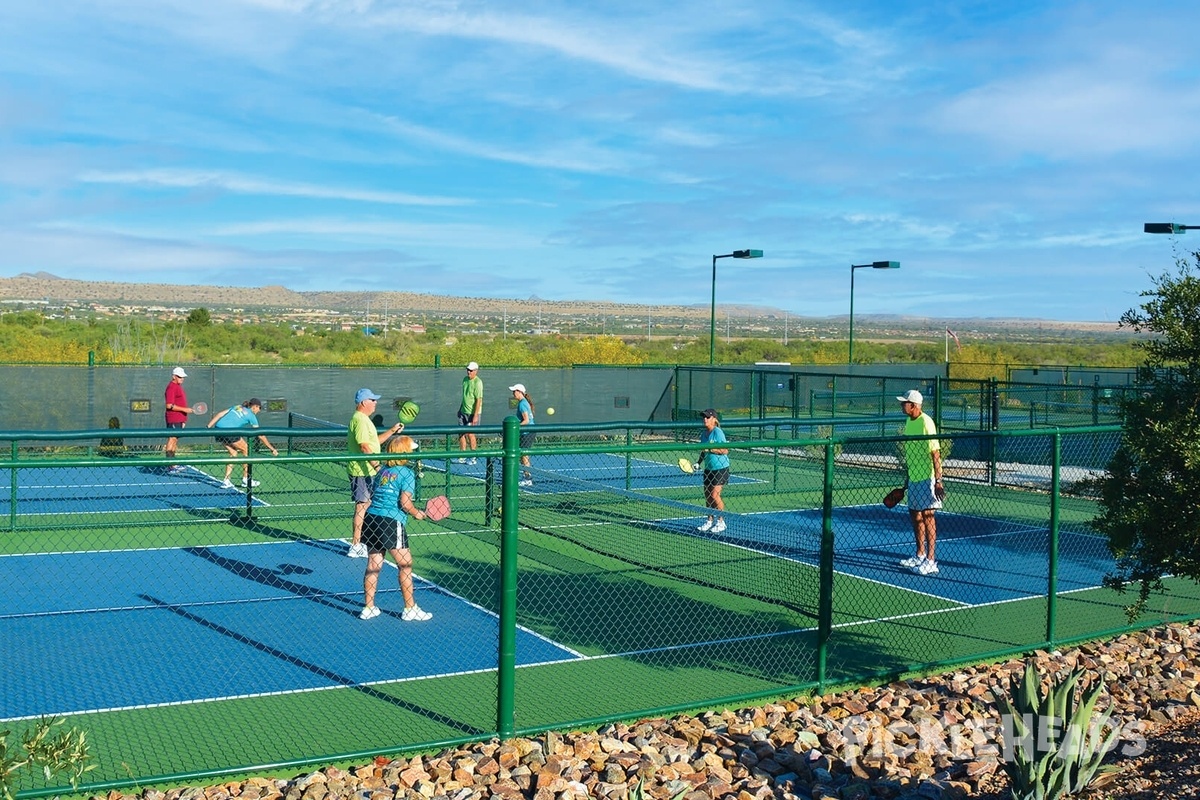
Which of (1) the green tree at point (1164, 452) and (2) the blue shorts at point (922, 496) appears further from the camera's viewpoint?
(2) the blue shorts at point (922, 496)

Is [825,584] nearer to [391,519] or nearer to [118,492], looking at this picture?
[391,519]

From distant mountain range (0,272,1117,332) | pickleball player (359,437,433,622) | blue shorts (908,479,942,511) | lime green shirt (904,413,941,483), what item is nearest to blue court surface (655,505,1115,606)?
blue shorts (908,479,942,511)

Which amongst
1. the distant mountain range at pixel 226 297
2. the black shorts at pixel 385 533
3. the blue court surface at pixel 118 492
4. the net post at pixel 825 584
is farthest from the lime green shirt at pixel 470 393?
the distant mountain range at pixel 226 297

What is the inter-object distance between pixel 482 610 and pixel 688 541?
4.12m

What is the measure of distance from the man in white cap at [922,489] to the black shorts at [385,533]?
5187 mm

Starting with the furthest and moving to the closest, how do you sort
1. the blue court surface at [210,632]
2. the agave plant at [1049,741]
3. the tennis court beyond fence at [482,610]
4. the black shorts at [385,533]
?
1. the black shorts at [385,533]
2. the blue court surface at [210,632]
3. the tennis court beyond fence at [482,610]
4. the agave plant at [1049,741]

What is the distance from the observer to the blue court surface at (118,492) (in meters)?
15.8

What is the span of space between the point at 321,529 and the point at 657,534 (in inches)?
167

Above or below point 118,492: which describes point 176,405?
above

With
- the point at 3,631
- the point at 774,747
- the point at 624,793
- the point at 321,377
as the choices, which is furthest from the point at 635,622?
the point at 321,377

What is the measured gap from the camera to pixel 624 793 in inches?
235

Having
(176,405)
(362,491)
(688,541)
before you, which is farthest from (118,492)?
(688,541)

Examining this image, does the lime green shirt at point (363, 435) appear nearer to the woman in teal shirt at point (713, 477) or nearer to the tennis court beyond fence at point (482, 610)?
the tennis court beyond fence at point (482, 610)

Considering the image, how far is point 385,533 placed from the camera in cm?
894
